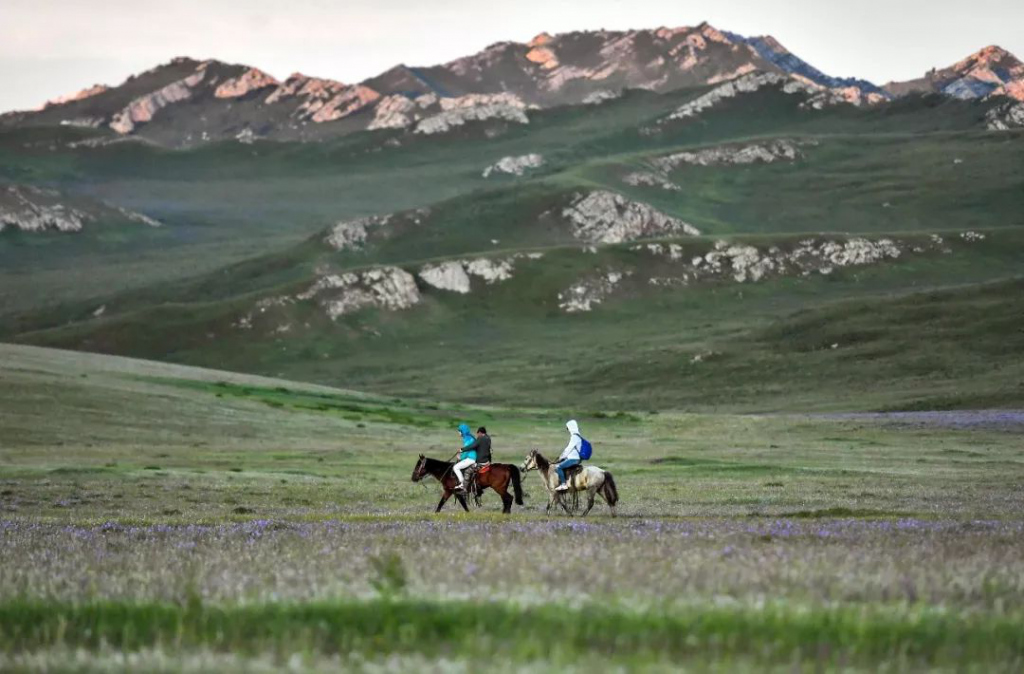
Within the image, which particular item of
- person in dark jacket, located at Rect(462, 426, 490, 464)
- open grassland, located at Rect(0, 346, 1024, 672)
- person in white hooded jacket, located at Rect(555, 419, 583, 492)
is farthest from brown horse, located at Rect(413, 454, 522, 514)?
open grassland, located at Rect(0, 346, 1024, 672)

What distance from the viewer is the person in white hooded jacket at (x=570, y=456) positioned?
3353cm

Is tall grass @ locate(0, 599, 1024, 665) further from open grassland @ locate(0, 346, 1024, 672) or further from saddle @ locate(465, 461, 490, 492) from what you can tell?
saddle @ locate(465, 461, 490, 492)

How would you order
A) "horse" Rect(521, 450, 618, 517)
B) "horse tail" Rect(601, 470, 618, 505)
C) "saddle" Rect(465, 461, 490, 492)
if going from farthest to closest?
1. "saddle" Rect(465, 461, 490, 492)
2. "horse" Rect(521, 450, 618, 517)
3. "horse tail" Rect(601, 470, 618, 505)

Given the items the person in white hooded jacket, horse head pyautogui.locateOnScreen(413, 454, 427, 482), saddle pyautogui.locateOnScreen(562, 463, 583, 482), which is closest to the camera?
the person in white hooded jacket

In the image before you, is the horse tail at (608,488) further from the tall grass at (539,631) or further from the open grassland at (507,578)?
the tall grass at (539,631)

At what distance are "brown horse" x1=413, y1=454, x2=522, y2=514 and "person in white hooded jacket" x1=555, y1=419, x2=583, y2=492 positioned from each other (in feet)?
4.34

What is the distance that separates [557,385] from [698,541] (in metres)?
177

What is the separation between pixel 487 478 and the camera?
35.4 meters

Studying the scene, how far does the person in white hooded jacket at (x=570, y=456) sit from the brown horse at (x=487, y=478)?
52.0 inches

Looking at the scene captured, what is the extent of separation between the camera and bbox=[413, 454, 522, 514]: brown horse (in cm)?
3509

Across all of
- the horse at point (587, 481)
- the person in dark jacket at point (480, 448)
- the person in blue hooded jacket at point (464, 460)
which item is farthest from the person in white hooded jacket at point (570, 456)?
the person in blue hooded jacket at point (464, 460)

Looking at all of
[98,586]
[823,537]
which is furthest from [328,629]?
[823,537]

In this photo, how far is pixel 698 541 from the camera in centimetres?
2102

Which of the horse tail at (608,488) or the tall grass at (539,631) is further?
the horse tail at (608,488)
